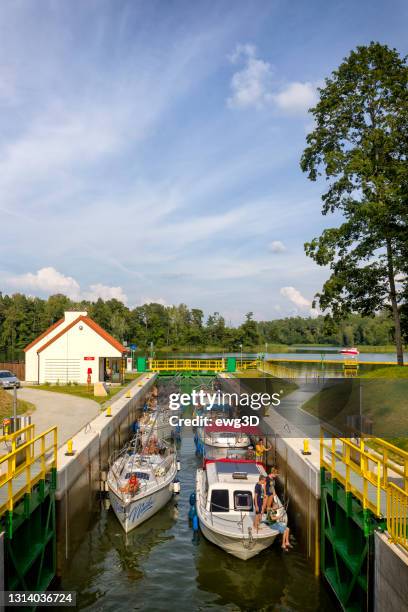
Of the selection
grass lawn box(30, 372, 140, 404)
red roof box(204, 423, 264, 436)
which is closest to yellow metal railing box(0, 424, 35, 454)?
red roof box(204, 423, 264, 436)

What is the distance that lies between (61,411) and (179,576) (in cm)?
1588

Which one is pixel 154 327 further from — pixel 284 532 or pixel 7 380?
pixel 284 532

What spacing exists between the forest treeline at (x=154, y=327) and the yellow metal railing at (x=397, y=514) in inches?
5410

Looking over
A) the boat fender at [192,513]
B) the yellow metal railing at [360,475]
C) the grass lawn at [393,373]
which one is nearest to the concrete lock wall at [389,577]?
the yellow metal railing at [360,475]

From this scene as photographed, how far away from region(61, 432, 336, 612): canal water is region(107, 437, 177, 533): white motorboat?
0.65m

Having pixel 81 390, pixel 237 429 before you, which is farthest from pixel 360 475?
pixel 81 390

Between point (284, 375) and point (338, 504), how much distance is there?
Answer: 33.4 meters

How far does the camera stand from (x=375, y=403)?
24.4 metres

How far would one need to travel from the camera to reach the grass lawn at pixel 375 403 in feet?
69.7

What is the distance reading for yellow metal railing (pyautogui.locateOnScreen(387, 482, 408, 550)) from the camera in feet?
32.4

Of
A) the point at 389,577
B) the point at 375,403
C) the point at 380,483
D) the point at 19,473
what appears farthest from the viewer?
the point at 375,403

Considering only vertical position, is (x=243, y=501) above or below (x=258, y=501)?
below

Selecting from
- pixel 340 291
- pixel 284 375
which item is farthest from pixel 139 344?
pixel 340 291

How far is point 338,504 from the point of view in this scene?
1370 centimetres
